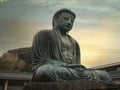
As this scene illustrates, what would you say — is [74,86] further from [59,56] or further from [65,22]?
[65,22]

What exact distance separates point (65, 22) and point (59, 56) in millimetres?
752

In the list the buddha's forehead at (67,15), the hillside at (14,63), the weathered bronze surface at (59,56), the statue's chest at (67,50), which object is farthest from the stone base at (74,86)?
the hillside at (14,63)

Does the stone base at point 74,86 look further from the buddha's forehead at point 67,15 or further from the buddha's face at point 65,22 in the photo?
the buddha's forehead at point 67,15

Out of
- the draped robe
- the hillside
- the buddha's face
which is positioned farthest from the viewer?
the hillside

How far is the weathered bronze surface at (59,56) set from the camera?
16.2 ft

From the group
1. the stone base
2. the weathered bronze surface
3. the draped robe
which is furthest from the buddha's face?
the stone base

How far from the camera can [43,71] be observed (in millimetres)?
4914

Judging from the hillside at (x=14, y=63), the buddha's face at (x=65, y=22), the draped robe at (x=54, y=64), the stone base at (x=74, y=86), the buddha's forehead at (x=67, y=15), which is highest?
the buddha's forehead at (x=67, y=15)

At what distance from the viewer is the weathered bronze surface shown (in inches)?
194

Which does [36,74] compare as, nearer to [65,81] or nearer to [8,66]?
[65,81]

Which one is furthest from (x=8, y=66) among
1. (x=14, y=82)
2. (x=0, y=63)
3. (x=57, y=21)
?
(x=57, y=21)

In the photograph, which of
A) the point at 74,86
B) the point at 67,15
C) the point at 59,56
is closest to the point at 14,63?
the point at 67,15

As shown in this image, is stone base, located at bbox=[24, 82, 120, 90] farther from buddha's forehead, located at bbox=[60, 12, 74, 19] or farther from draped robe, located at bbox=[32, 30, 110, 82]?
buddha's forehead, located at bbox=[60, 12, 74, 19]

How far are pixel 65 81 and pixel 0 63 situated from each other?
19793 millimetres
